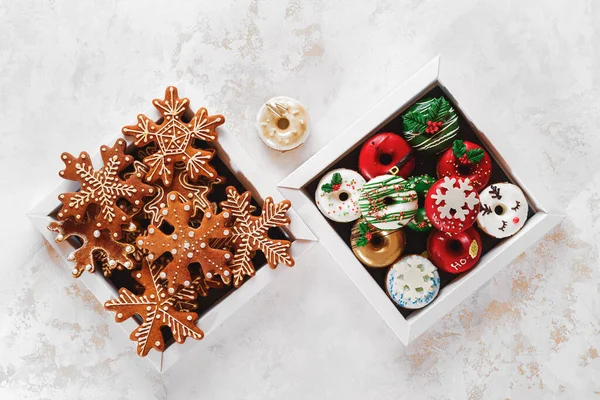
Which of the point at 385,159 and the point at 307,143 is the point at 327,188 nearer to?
the point at 385,159

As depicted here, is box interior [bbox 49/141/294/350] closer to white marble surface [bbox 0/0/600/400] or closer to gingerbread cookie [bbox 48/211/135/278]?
gingerbread cookie [bbox 48/211/135/278]

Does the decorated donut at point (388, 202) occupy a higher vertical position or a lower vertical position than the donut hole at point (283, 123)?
lower

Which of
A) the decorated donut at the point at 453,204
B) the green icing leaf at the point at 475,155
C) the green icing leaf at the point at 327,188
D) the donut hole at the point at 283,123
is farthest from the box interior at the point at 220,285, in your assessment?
the green icing leaf at the point at 475,155

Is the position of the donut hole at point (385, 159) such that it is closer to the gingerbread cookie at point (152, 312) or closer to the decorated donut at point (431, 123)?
the decorated donut at point (431, 123)

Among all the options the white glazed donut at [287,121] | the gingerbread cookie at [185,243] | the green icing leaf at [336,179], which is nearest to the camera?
the gingerbread cookie at [185,243]

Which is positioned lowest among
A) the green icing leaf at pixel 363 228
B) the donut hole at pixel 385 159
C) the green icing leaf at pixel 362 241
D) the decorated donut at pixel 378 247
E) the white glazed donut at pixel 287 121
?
the decorated donut at pixel 378 247

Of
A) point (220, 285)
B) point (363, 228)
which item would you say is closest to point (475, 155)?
point (363, 228)

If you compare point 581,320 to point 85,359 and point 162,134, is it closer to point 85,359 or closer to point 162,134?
point 162,134

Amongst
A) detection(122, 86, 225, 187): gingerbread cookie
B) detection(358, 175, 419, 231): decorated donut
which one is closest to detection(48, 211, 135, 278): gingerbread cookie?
detection(122, 86, 225, 187): gingerbread cookie
